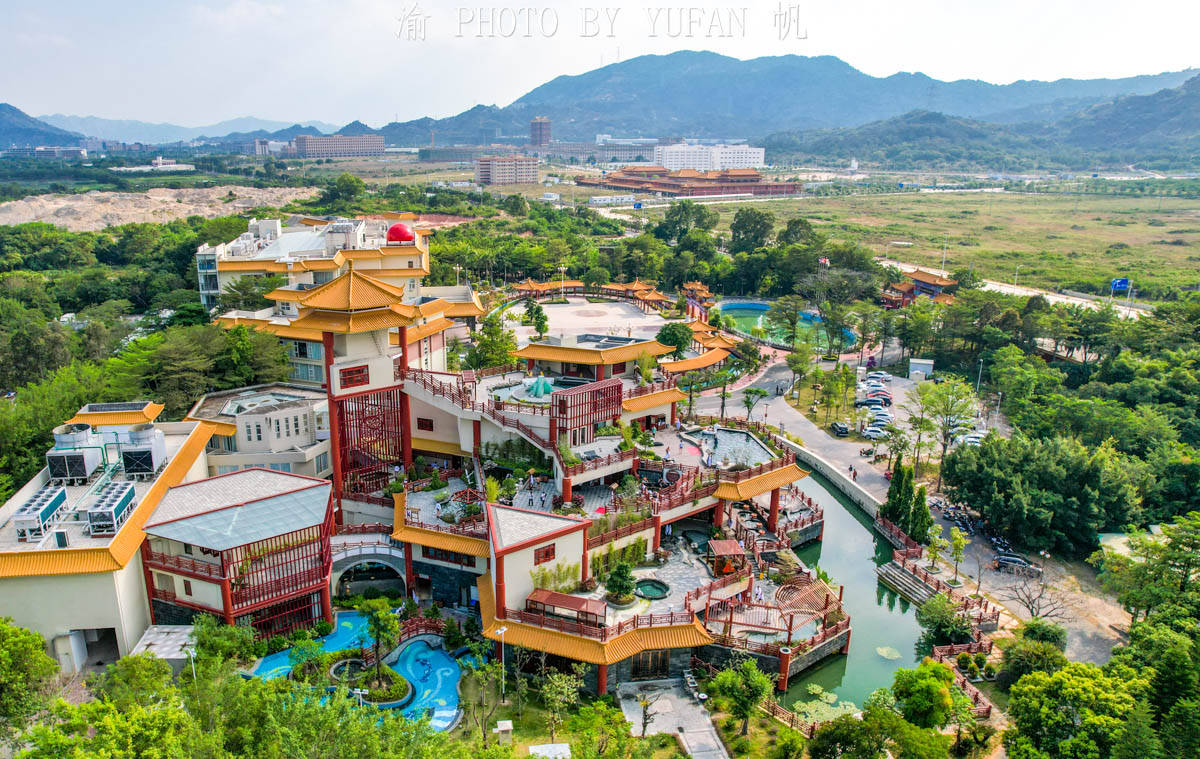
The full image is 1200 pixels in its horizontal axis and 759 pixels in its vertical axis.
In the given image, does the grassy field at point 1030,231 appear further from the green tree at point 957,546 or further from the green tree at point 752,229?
the green tree at point 957,546

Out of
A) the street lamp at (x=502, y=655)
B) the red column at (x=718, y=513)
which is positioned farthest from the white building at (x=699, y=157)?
the street lamp at (x=502, y=655)

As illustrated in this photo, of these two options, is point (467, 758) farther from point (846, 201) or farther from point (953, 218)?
point (846, 201)

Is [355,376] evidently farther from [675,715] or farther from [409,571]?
[675,715]

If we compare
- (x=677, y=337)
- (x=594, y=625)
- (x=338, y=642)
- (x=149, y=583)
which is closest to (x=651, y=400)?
(x=594, y=625)

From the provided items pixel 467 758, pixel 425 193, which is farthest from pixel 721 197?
pixel 467 758

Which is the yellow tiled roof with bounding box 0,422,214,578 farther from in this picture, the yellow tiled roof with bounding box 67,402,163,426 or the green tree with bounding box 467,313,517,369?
the green tree with bounding box 467,313,517,369

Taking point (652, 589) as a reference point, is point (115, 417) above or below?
above

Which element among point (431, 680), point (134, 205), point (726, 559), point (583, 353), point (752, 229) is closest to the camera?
point (431, 680)
